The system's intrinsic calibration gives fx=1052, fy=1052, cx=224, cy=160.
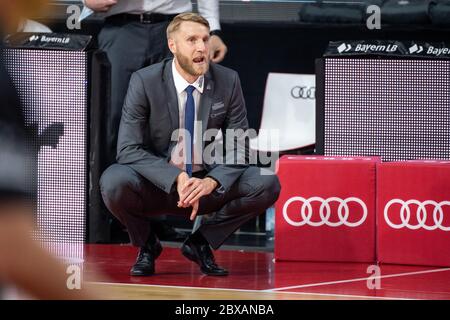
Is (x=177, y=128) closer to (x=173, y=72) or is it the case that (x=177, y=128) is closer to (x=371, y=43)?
(x=173, y=72)

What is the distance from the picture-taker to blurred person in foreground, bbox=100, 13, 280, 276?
5082 millimetres

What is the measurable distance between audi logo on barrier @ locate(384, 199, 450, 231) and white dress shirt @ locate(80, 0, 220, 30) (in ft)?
4.70

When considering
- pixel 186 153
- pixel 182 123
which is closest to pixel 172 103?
pixel 182 123

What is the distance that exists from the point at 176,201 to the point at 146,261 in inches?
12.9

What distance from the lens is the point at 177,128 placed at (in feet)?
17.1

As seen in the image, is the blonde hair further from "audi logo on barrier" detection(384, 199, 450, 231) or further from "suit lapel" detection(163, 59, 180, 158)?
"audi logo on barrier" detection(384, 199, 450, 231)

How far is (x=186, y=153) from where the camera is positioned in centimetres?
525

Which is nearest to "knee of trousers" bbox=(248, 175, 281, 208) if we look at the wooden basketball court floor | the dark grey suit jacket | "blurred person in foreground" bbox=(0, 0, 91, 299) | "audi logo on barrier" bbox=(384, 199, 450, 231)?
the dark grey suit jacket

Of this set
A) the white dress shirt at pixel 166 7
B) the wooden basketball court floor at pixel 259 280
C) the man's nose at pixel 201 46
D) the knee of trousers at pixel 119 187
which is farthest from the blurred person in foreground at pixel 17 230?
the white dress shirt at pixel 166 7

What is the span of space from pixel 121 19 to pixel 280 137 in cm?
170

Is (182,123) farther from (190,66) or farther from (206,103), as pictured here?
(190,66)

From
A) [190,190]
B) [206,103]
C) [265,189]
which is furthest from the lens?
[206,103]
